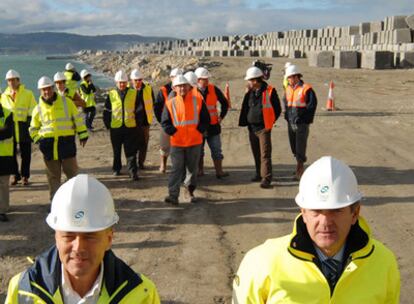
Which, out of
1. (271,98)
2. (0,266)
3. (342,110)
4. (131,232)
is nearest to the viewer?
(0,266)

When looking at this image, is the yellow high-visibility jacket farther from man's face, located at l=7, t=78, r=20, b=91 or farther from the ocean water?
the ocean water

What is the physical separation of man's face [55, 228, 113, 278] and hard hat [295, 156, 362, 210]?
1.16m

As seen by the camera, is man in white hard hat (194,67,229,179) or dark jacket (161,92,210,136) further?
man in white hard hat (194,67,229,179)

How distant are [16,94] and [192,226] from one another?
4.29 metres

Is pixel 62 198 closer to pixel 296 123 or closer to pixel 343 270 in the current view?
pixel 343 270

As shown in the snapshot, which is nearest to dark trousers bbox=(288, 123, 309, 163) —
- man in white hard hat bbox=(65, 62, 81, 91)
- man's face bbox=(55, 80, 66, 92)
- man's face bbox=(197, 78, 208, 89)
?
man's face bbox=(197, 78, 208, 89)

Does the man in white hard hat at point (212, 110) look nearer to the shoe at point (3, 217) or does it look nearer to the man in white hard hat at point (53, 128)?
the man in white hard hat at point (53, 128)

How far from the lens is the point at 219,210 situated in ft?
28.5

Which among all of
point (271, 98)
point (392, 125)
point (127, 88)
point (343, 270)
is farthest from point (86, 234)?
point (392, 125)

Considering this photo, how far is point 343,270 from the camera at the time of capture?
10.3 feet

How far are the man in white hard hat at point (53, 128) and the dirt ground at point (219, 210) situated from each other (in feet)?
2.81

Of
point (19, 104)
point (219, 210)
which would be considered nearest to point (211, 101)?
point (219, 210)

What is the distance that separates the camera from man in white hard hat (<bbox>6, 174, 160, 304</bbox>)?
9.08 feet

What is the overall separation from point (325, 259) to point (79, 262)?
136 cm
